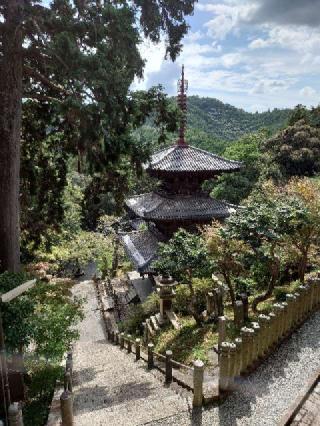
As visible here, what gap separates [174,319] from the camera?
14656 mm

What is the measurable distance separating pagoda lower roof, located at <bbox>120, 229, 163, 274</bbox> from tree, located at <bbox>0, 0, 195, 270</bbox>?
793cm

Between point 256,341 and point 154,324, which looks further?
point 154,324

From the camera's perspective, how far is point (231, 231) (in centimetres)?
1078

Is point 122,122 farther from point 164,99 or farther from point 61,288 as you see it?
point 61,288

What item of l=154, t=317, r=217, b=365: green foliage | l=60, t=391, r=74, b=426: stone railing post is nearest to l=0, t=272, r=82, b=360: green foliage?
l=60, t=391, r=74, b=426: stone railing post

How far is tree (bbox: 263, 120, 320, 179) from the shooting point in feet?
135

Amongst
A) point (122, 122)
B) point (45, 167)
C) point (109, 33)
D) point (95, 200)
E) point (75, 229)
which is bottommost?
point (75, 229)

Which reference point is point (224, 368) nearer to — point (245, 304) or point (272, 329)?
point (272, 329)

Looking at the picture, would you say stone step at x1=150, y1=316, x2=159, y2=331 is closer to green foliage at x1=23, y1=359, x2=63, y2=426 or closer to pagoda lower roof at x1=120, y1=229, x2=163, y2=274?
pagoda lower roof at x1=120, y1=229, x2=163, y2=274

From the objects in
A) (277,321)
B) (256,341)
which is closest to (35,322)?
(256,341)

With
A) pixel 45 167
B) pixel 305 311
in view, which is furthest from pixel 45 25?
pixel 305 311

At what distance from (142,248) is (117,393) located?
10.4 meters

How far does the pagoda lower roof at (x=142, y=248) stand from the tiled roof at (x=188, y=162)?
12.0 feet

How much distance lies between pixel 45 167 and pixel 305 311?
8860 millimetres
